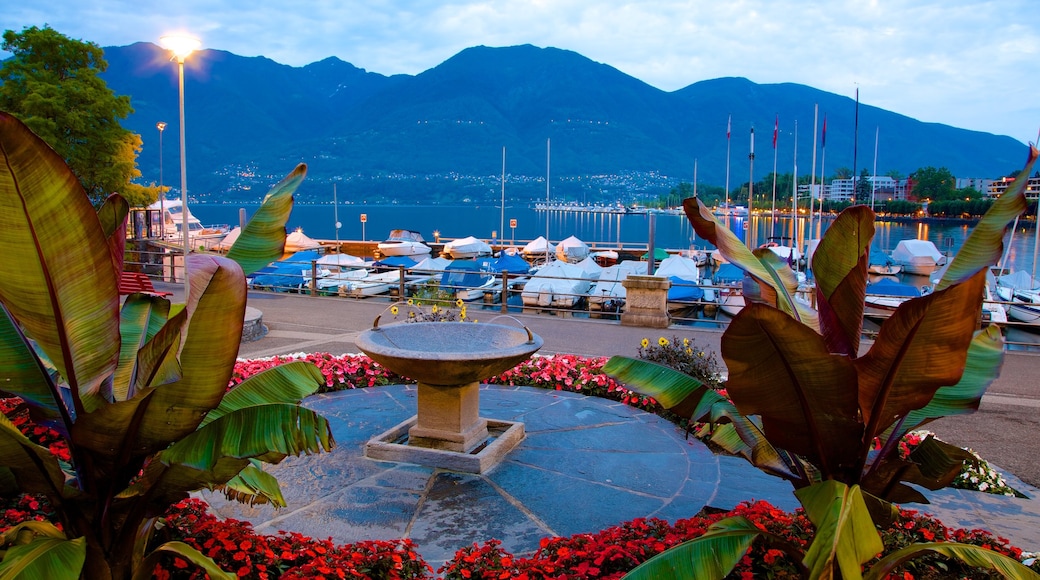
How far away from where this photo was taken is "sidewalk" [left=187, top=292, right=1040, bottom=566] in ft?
18.1

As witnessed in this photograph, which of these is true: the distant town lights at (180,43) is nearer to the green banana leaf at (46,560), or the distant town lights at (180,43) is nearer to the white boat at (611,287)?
the green banana leaf at (46,560)

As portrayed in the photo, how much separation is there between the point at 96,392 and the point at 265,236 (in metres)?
1.15

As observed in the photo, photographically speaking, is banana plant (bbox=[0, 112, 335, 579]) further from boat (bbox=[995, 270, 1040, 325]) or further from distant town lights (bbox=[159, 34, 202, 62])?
boat (bbox=[995, 270, 1040, 325])

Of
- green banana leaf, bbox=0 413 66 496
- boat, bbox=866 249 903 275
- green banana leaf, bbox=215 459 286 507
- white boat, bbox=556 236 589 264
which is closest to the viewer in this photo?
green banana leaf, bbox=0 413 66 496

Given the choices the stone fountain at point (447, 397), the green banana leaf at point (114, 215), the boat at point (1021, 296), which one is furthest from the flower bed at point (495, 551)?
the boat at point (1021, 296)

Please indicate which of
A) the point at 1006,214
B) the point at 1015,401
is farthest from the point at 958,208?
the point at 1006,214

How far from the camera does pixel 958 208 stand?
135 meters

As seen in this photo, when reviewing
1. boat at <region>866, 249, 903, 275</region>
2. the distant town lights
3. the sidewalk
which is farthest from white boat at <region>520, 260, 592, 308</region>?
boat at <region>866, 249, 903, 275</region>

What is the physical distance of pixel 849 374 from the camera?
3234 mm

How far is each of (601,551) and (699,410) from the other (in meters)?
1.11

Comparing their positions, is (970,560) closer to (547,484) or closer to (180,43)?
(547,484)

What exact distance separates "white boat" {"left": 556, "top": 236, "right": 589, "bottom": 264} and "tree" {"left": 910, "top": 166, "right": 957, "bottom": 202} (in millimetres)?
122435

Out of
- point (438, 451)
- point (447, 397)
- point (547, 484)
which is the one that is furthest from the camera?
point (447, 397)

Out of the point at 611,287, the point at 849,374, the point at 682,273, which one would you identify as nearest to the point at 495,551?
the point at 849,374
